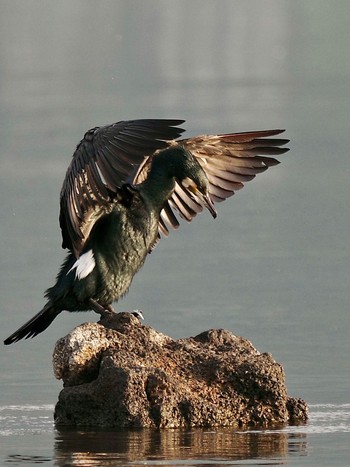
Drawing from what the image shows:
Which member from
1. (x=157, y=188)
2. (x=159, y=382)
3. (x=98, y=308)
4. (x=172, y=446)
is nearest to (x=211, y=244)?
(x=157, y=188)

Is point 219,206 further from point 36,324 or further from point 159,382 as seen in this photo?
point 159,382

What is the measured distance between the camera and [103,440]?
1043 cm

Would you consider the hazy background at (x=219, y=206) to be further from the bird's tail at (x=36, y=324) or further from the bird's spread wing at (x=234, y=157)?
the bird's spread wing at (x=234, y=157)

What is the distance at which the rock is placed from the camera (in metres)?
10.8

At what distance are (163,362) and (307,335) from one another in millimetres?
3385

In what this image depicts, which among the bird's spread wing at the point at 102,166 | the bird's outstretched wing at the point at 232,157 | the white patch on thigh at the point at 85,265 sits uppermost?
the bird's outstretched wing at the point at 232,157

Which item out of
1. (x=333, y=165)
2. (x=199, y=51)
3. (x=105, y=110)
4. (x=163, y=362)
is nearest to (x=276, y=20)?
(x=199, y=51)

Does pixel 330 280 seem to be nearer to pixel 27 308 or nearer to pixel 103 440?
pixel 27 308

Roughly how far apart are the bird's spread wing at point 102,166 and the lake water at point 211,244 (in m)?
1.29

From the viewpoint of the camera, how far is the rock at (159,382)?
424 inches

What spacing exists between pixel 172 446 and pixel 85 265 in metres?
2.12

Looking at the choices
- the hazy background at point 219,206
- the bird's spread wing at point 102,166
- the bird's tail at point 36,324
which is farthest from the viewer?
the hazy background at point 219,206

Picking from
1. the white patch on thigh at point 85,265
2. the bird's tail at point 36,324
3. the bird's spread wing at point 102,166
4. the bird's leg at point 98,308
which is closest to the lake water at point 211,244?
the bird's tail at point 36,324

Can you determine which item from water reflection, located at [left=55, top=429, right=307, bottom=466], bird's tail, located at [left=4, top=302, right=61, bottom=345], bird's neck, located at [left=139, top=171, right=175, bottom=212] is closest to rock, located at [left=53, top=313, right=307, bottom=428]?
water reflection, located at [left=55, top=429, right=307, bottom=466]
